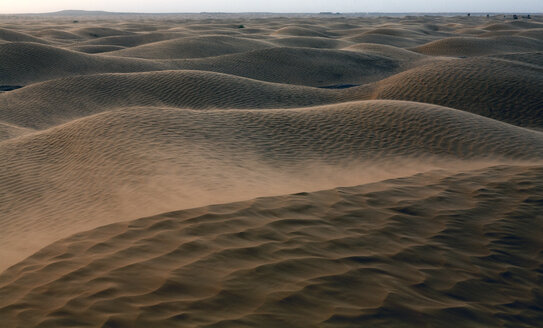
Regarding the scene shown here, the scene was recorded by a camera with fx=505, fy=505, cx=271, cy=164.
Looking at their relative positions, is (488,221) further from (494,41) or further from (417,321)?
(494,41)

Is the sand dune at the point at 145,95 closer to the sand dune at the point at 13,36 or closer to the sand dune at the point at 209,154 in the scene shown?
the sand dune at the point at 209,154

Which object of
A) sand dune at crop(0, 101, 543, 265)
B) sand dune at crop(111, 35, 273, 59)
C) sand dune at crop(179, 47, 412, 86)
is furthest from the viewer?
sand dune at crop(111, 35, 273, 59)

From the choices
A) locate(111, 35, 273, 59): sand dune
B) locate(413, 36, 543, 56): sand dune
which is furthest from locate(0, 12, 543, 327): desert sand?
locate(413, 36, 543, 56): sand dune

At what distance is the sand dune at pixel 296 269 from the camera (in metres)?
3.62

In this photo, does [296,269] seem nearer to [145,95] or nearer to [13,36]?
[145,95]

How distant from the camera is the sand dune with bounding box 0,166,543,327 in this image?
362cm

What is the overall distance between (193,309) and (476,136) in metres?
9.13

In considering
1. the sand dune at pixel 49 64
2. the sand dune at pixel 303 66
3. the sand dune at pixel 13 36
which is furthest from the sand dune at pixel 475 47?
the sand dune at pixel 13 36

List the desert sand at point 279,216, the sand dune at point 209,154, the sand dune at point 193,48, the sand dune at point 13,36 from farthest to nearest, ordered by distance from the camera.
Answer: the sand dune at point 13,36
the sand dune at point 193,48
the sand dune at point 209,154
the desert sand at point 279,216

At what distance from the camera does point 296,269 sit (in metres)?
4.13

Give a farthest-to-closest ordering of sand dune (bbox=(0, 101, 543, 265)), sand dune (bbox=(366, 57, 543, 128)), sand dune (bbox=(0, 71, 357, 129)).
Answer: sand dune (bbox=(0, 71, 357, 129)), sand dune (bbox=(366, 57, 543, 128)), sand dune (bbox=(0, 101, 543, 265))

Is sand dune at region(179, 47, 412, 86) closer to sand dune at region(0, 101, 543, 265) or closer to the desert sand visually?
the desert sand

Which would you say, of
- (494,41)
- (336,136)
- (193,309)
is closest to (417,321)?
(193,309)

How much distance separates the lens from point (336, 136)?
1131cm
